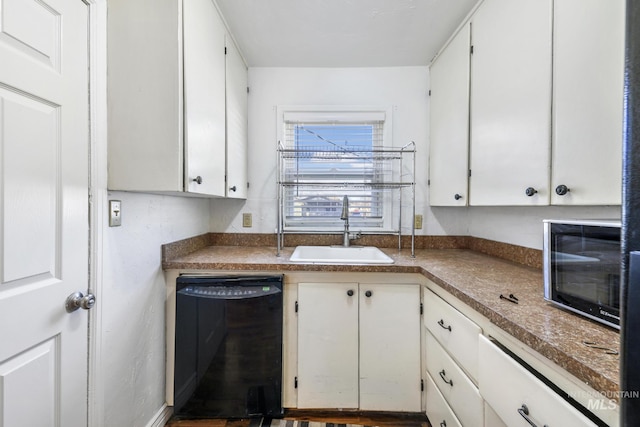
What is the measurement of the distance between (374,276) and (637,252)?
1.21 meters

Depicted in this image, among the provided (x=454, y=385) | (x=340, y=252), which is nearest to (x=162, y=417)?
(x=340, y=252)

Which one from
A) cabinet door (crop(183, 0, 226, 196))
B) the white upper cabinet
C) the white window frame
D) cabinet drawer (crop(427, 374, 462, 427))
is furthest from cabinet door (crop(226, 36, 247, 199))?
cabinet drawer (crop(427, 374, 462, 427))

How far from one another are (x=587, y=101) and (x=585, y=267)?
56 centimetres

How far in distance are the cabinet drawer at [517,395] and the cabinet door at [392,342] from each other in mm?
547

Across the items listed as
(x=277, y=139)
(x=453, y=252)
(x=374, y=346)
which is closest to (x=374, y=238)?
(x=453, y=252)

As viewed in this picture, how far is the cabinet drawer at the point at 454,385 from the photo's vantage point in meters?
0.98

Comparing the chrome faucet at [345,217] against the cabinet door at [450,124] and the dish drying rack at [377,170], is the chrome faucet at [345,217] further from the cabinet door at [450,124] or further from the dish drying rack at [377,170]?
the cabinet door at [450,124]

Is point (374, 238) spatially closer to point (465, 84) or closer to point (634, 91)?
point (465, 84)

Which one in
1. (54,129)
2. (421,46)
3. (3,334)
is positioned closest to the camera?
(3,334)

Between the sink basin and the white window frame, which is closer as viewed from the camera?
the sink basin

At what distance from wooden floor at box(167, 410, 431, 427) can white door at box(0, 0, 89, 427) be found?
0.61 metres

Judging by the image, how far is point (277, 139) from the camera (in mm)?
2066

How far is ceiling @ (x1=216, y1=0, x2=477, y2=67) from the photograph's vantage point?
4.77 ft

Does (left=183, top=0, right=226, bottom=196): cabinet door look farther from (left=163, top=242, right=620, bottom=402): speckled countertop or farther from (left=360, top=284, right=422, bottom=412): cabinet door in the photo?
(left=360, top=284, right=422, bottom=412): cabinet door
